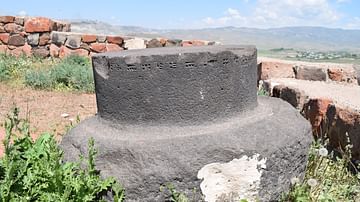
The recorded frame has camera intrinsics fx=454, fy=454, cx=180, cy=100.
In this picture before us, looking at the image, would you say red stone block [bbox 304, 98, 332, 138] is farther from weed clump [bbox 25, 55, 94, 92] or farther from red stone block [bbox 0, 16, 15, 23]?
red stone block [bbox 0, 16, 15, 23]

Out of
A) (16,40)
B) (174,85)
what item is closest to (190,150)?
(174,85)

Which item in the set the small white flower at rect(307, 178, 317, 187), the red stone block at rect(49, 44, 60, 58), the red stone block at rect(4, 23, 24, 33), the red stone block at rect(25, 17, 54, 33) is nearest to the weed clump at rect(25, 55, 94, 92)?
the red stone block at rect(49, 44, 60, 58)

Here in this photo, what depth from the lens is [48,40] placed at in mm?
9594

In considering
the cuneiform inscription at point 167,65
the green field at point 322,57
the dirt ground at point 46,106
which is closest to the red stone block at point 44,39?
the dirt ground at point 46,106

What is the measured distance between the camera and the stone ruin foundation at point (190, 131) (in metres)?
2.41

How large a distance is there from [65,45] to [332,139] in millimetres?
7087

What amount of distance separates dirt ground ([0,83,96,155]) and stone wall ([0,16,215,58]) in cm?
227

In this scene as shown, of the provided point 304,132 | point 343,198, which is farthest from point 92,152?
point 343,198

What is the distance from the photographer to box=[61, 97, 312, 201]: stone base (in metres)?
2.39

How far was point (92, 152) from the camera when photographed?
246cm

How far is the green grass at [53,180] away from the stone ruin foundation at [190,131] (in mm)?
79

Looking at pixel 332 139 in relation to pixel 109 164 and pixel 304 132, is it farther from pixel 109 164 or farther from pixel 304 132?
pixel 109 164

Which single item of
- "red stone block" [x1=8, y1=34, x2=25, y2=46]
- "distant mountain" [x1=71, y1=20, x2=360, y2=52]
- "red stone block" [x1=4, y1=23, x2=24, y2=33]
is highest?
"red stone block" [x1=4, y1=23, x2=24, y2=33]

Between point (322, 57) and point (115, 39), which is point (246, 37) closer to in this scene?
point (322, 57)
